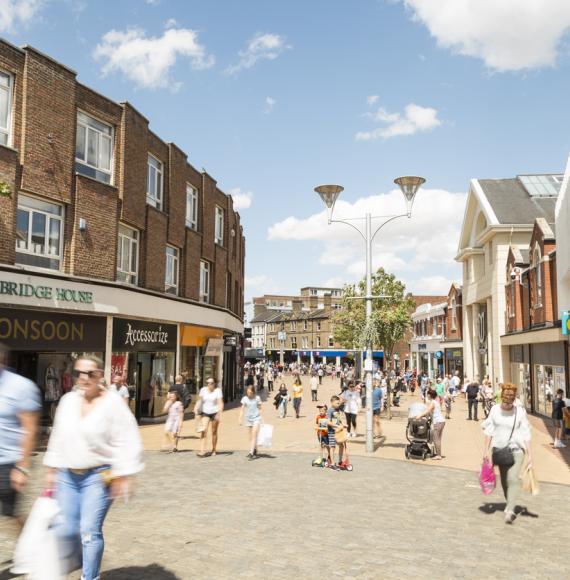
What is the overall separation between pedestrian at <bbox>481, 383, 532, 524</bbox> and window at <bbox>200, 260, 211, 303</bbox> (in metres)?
18.9

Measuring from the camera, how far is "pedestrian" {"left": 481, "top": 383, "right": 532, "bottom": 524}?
7.52 metres

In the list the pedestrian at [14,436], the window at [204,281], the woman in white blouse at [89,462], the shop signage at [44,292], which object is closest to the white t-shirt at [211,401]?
the shop signage at [44,292]

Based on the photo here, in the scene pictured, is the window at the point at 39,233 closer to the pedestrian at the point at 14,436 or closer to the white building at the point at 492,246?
the pedestrian at the point at 14,436

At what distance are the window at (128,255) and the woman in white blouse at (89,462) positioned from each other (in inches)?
563

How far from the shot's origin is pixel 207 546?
6.18 m

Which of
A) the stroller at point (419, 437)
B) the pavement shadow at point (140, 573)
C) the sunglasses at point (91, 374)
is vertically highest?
the sunglasses at point (91, 374)

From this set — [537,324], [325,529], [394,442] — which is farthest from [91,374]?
[537,324]

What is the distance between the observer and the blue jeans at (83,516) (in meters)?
4.15

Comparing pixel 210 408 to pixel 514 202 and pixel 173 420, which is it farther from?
pixel 514 202

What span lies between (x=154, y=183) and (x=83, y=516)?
17.8 m

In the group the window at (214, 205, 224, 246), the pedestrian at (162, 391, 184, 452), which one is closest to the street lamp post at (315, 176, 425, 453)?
the pedestrian at (162, 391, 184, 452)

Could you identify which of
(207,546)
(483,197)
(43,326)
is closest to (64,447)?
(207,546)

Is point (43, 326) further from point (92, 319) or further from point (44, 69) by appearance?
point (44, 69)

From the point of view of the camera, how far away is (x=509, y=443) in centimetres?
757
